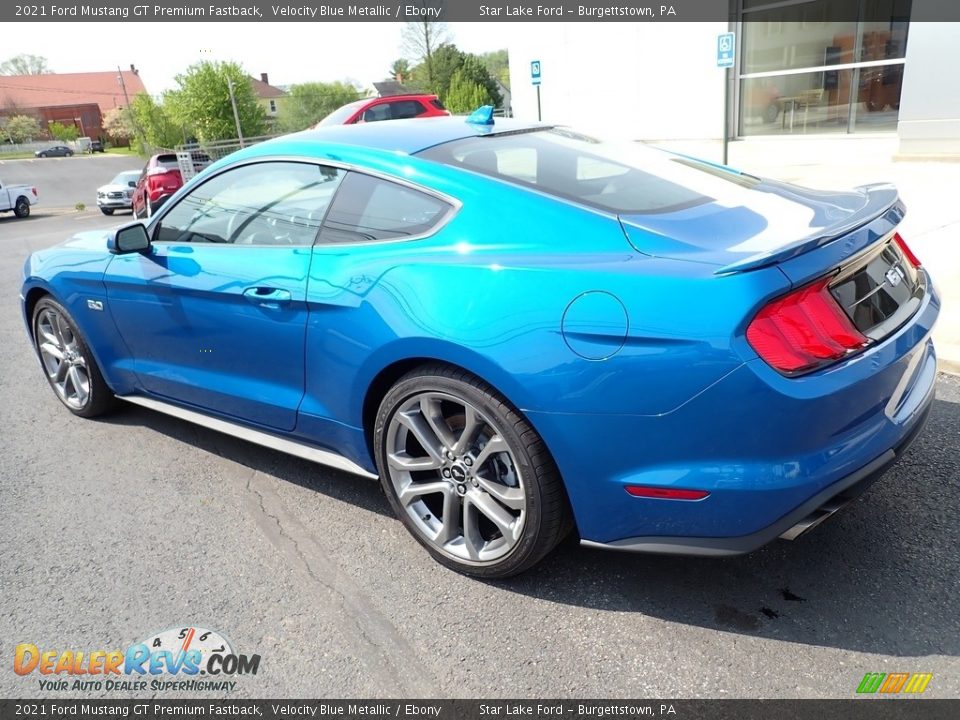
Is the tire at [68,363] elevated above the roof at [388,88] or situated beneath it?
situated beneath

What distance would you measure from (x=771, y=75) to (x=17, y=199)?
2180 cm

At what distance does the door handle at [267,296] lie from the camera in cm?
304

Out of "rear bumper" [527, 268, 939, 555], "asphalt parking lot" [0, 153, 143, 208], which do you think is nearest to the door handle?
"rear bumper" [527, 268, 939, 555]

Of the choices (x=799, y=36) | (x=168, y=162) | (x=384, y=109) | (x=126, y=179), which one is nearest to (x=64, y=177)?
(x=126, y=179)

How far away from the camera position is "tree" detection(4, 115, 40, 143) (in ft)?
285

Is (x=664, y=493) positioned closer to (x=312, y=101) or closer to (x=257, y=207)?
(x=257, y=207)

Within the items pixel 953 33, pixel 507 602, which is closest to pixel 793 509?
pixel 507 602

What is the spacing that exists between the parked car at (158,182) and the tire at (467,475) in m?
16.5

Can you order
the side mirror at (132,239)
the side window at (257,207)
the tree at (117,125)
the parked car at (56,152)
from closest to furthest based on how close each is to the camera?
the side window at (257,207) < the side mirror at (132,239) < the parked car at (56,152) < the tree at (117,125)

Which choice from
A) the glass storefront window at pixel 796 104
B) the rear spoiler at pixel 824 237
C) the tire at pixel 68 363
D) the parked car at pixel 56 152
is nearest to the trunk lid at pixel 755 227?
the rear spoiler at pixel 824 237

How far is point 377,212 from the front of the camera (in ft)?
9.65

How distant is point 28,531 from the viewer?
3416mm

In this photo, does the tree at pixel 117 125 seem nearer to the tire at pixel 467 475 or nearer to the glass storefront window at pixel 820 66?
the glass storefront window at pixel 820 66

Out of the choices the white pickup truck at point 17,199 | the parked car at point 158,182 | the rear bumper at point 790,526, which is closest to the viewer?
the rear bumper at point 790,526
